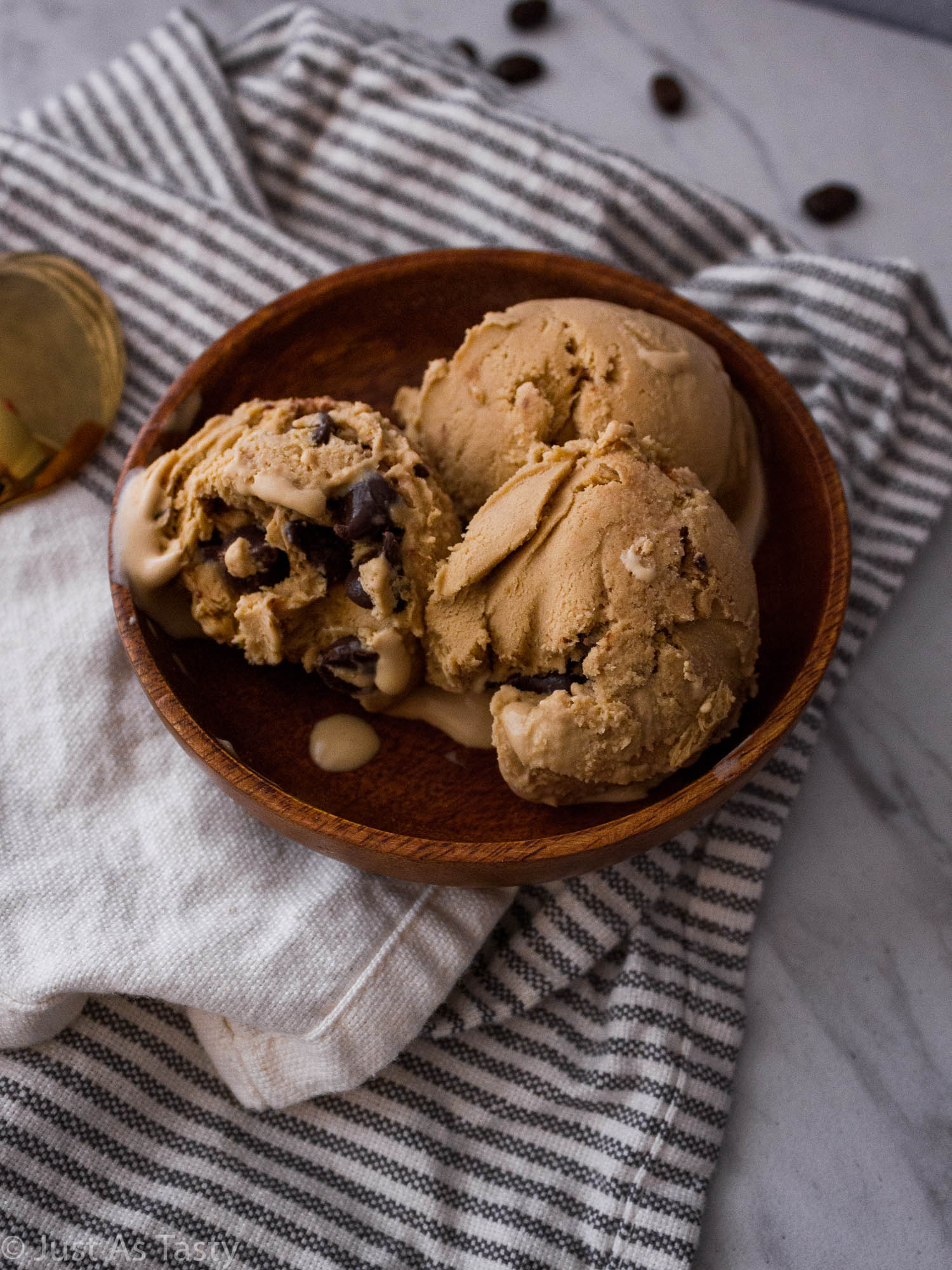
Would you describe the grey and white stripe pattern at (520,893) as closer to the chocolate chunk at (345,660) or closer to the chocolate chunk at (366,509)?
the chocolate chunk at (345,660)

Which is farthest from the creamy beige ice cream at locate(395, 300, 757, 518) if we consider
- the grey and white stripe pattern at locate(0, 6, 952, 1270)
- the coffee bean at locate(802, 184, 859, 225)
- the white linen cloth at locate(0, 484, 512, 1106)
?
the coffee bean at locate(802, 184, 859, 225)

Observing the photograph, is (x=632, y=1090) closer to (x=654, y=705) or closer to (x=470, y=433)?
(x=654, y=705)

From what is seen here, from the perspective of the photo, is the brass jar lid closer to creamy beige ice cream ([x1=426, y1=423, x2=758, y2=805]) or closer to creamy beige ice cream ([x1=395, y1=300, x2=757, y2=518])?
creamy beige ice cream ([x1=395, y1=300, x2=757, y2=518])

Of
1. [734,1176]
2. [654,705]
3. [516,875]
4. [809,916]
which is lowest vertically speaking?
[734,1176]

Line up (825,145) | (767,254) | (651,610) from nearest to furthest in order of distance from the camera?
(651,610) < (767,254) < (825,145)

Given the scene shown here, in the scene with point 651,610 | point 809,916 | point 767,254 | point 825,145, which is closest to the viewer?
point 651,610

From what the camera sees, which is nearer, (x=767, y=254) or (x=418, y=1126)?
(x=418, y=1126)

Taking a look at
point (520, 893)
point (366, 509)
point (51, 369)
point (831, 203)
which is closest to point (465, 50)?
point (831, 203)

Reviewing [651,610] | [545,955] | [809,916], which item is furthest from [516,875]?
[809,916]
